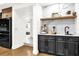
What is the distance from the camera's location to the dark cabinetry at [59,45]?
1761mm

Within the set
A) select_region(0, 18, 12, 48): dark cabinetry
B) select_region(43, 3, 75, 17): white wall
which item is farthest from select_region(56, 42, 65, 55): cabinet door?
select_region(0, 18, 12, 48): dark cabinetry

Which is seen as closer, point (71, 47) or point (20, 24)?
point (20, 24)

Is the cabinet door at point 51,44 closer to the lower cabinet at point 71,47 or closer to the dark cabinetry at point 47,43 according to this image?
the dark cabinetry at point 47,43

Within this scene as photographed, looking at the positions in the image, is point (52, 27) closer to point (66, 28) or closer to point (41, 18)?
point (66, 28)

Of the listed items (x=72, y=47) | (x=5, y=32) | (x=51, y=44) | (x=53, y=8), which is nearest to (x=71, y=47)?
(x=72, y=47)

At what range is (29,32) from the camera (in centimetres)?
141

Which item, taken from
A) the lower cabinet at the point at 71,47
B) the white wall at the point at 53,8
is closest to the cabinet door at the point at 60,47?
the lower cabinet at the point at 71,47

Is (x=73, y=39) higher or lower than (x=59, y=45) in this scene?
higher

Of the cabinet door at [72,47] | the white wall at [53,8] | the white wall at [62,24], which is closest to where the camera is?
the white wall at [53,8]

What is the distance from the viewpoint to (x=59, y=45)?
73.5 inches

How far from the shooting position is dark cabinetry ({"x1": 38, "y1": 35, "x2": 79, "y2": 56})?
5.78 ft

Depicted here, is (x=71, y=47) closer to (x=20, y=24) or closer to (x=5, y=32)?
(x=20, y=24)

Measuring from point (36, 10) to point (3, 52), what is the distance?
0.79 meters

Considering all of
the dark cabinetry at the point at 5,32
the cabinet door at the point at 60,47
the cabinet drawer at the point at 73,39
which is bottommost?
the cabinet door at the point at 60,47
